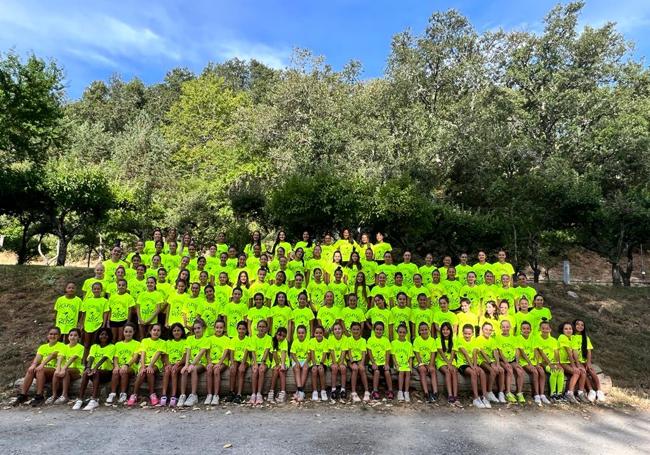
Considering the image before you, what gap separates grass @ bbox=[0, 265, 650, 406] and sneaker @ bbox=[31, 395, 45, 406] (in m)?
1.18

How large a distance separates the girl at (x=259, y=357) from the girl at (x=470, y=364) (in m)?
3.12

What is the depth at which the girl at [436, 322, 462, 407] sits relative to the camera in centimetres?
719

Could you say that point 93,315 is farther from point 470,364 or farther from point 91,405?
point 470,364

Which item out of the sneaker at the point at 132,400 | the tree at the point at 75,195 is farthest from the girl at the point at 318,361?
the tree at the point at 75,195

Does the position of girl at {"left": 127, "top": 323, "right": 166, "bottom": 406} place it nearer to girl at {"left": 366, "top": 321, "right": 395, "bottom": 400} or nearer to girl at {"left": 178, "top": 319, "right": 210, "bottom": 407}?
girl at {"left": 178, "top": 319, "right": 210, "bottom": 407}

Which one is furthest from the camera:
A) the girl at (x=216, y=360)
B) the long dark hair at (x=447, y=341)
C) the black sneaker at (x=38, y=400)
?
the long dark hair at (x=447, y=341)

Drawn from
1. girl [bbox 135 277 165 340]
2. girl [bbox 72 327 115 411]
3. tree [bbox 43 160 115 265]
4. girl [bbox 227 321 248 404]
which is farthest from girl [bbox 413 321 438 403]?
tree [bbox 43 160 115 265]

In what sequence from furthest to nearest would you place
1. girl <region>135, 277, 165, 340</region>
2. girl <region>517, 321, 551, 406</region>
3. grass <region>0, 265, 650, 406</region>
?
grass <region>0, 265, 650, 406</region>
girl <region>135, 277, 165, 340</region>
girl <region>517, 321, 551, 406</region>

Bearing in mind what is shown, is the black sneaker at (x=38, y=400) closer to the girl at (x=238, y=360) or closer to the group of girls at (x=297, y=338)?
the group of girls at (x=297, y=338)

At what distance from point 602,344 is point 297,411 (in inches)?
316

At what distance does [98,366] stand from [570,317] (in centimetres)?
1128

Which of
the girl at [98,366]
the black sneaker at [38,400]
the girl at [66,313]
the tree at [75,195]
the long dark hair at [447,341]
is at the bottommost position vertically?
the black sneaker at [38,400]

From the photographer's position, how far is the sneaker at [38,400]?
6.75 m

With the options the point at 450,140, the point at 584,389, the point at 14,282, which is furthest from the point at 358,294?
the point at 450,140
